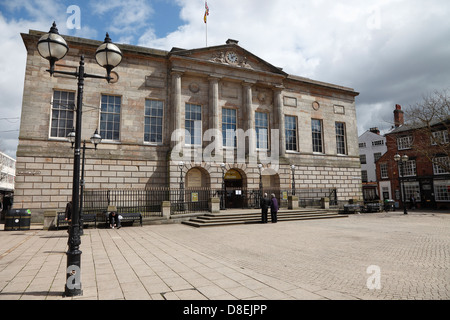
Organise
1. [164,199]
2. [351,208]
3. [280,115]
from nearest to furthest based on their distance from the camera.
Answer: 1. [164,199]
2. [351,208]
3. [280,115]

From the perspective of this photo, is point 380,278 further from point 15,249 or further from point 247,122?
point 247,122

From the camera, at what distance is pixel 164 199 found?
20875 mm

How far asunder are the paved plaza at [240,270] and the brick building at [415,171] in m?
30.0

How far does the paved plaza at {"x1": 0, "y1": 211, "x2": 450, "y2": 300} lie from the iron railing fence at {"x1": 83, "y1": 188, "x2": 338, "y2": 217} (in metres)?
9.15

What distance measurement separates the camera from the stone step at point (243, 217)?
16194mm

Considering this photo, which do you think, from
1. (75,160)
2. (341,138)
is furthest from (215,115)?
(75,160)

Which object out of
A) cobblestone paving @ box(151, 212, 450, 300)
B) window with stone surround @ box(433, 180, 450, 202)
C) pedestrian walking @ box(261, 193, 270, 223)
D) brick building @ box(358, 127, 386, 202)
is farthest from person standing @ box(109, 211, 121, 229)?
brick building @ box(358, 127, 386, 202)

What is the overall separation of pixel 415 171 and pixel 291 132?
22.8 m

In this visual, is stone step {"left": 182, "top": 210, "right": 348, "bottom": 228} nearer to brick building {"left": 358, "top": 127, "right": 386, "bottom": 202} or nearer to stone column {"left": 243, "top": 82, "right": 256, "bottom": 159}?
stone column {"left": 243, "top": 82, "right": 256, "bottom": 159}

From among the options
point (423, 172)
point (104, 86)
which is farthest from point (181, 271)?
point (423, 172)

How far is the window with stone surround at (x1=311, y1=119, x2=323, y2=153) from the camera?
94.0ft

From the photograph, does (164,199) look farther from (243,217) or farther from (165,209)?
(243,217)

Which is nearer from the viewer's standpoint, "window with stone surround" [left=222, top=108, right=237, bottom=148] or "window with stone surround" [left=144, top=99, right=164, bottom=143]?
"window with stone surround" [left=144, top=99, right=164, bottom=143]

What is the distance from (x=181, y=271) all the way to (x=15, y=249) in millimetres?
6793
